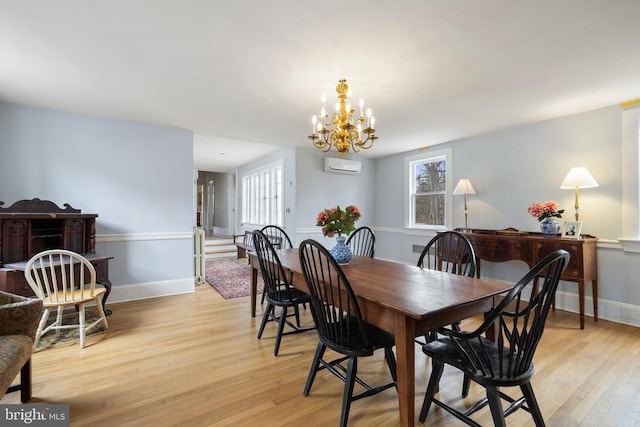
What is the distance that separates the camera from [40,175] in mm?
3295

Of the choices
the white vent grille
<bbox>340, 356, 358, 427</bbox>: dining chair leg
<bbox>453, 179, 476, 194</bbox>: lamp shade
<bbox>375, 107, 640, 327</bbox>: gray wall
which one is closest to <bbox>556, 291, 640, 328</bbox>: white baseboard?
<bbox>375, 107, 640, 327</bbox>: gray wall

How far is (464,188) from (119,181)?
4500mm

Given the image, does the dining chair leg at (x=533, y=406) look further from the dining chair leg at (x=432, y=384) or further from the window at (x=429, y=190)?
the window at (x=429, y=190)

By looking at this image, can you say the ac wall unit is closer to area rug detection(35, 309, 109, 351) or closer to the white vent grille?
the white vent grille

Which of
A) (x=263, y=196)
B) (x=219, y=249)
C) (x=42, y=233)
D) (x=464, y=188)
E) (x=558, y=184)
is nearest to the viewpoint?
(x=42, y=233)

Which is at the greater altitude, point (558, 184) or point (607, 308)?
point (558, 184)

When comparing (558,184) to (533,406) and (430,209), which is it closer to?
(430,209)

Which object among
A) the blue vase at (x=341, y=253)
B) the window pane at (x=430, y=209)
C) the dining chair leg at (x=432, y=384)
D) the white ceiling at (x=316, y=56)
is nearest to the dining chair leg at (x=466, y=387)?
the dining chair leg at (x=432, y=384)

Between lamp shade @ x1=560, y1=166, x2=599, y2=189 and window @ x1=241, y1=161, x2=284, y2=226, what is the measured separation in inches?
163

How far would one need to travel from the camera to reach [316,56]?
83.4 inches

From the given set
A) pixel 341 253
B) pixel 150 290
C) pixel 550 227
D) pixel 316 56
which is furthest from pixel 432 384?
pixel 150 290

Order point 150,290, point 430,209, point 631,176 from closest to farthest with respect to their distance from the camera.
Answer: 1. point 631,176
2. point 150,290
3. point 430,209

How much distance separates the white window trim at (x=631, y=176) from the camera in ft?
9.62

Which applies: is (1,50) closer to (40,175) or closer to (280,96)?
(40,175)
